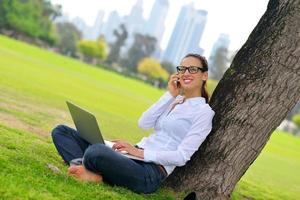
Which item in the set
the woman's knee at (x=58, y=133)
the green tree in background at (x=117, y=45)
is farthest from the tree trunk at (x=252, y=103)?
the green tree in background at (x=117, y=45)

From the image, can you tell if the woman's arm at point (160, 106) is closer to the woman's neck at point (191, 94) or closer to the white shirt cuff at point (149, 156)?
the woman's neck at point (191, 94)

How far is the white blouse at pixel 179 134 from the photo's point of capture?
588 cm

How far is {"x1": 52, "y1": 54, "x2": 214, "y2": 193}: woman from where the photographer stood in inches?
230

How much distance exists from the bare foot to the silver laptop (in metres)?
0.33

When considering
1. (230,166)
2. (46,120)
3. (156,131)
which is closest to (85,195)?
(156,131)

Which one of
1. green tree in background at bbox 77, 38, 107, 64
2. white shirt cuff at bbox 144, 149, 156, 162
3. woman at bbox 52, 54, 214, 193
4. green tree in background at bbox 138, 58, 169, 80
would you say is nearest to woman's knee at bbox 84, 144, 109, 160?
woman at bbox 52, 54, 214, 193

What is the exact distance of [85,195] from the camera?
5395 millimetres

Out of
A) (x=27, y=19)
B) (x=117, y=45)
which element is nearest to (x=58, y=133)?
(x=27, y=19)

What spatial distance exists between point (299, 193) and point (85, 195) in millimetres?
7893

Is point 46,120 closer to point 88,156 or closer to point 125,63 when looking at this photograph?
point 88,156

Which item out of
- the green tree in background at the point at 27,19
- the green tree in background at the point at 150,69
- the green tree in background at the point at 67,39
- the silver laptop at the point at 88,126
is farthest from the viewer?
the green tree in background at the point at 150,69

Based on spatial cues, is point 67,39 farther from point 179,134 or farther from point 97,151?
point 97,151

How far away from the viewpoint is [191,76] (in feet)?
20.3

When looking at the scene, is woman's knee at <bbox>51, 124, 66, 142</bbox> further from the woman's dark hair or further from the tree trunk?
the woman's dark hair
